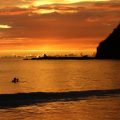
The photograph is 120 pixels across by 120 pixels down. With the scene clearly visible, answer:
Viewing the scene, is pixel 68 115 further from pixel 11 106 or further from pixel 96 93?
pixel 96 93

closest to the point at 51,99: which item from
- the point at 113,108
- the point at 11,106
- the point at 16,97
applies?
the point at 16,97

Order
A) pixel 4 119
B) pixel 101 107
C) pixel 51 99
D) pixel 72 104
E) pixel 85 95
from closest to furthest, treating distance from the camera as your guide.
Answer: pixel 4 119 < pixel 101 107 < pixel 72 104 < pixel 51 99 < pixel 85 95

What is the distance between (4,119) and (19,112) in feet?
10.0

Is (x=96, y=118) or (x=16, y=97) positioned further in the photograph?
(x=16, y=97)

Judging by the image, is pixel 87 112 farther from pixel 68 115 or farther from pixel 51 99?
pixel 51 99

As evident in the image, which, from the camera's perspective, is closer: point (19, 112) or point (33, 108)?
point (19, 112)

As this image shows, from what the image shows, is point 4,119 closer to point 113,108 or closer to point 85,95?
point 113,108

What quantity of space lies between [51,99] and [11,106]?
21.6ft

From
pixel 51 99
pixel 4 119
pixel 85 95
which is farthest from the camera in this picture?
pixel 85 95

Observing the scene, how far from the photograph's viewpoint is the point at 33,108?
32.5 meters

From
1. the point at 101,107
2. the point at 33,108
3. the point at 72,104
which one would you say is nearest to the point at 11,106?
the point at 33,108

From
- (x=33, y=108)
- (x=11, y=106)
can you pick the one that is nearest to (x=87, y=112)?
(x=33, y=108)

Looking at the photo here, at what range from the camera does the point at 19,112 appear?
30.2 m

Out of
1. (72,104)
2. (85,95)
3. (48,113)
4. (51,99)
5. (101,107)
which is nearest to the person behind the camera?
(48,113)
